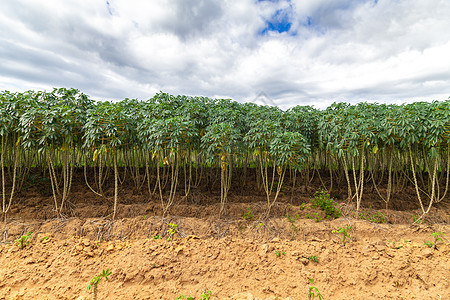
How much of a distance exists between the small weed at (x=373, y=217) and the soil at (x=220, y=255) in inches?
2.1

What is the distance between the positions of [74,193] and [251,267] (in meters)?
4.88

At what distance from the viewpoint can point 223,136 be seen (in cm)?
363

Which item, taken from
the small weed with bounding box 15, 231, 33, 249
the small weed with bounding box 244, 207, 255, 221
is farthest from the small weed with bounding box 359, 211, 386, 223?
the small weed with bounding box 15, 231, 33, 249

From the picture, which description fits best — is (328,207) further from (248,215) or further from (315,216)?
(248,215)

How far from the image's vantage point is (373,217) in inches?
164

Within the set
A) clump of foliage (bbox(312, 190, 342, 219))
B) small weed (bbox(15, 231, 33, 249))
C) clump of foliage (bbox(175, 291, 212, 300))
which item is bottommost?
clump of foliage (bbox(175, 291, 212, 300))

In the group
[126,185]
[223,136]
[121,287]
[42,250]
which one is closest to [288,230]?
[223,136]

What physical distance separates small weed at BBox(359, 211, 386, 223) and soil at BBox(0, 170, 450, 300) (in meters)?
0.05

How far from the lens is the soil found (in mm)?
2494

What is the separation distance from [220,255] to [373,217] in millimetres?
3300

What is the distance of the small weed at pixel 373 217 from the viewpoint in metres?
4.10

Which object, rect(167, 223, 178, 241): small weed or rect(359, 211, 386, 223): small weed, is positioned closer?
rect(167, 223, 178, 241): small weed

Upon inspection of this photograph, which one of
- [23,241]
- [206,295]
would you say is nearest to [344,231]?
[206,295]

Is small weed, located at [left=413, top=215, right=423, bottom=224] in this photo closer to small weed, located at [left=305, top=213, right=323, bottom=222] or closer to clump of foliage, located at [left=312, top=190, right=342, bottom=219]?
clump of foliage, located at [left=312, top=190, right=342, bottom=219]
